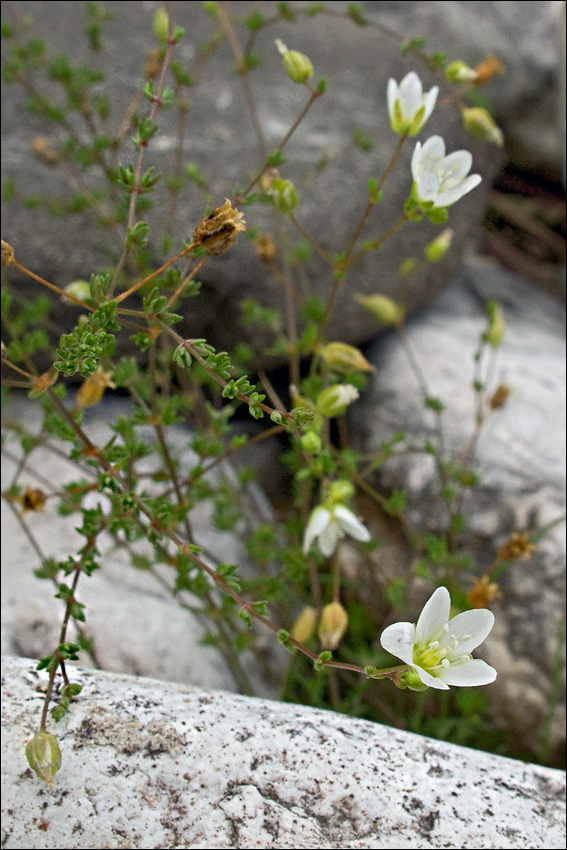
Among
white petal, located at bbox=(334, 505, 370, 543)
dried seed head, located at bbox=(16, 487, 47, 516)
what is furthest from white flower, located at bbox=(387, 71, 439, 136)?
dried seed head, located at bbox=(16, 487, 47, 516)

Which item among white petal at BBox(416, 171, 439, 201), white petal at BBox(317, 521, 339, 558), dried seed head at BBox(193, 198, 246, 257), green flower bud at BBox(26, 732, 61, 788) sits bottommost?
green flower bud at BBox(26, 732, 61, 788)

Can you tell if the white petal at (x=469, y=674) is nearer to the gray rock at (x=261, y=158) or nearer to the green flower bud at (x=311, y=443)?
the green flower bud at (x=311, y=443)

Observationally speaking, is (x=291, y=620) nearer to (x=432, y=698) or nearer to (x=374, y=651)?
(x=374, y=651)

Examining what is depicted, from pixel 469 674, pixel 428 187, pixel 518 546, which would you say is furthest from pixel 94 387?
pixel 518 546

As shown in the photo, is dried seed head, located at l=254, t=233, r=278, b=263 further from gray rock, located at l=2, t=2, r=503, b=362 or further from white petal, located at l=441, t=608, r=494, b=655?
white petal, located at l=441, t=608, r=494, b=655

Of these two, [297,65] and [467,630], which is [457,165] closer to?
[297,65]
